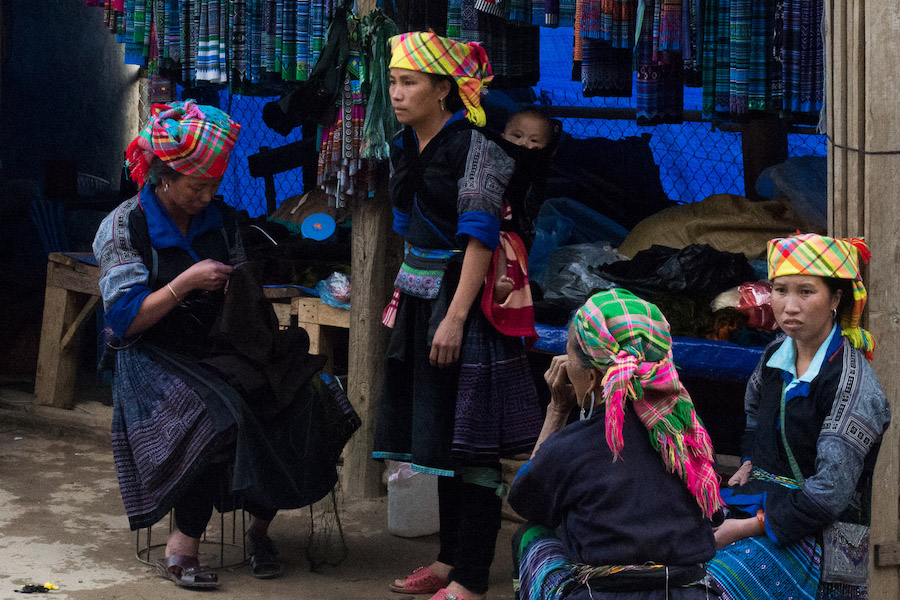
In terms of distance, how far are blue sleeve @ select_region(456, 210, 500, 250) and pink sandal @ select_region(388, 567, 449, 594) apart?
4.41 ft

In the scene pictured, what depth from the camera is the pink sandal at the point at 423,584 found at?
14.4ft

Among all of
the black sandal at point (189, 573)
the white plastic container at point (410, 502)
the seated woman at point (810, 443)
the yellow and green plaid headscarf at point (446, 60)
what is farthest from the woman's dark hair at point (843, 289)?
the black sandal at point (189, 573)

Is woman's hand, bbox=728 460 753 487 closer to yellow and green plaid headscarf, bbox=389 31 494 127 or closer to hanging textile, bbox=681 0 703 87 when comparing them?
yellow and green plaid headscarf, bbox=389 31 494 127

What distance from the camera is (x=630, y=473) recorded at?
8.99 ft

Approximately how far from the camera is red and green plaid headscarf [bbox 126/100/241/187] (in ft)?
13.9

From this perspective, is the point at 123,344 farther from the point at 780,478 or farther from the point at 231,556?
the point at 780,478

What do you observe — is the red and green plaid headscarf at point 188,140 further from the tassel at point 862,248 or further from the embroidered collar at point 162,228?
the tassel at point 862,248

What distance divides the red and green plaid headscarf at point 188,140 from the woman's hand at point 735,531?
2277mm

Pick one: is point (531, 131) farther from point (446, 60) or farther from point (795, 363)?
point (795, 363)

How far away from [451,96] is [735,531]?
6.23 feet

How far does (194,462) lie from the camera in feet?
13.8

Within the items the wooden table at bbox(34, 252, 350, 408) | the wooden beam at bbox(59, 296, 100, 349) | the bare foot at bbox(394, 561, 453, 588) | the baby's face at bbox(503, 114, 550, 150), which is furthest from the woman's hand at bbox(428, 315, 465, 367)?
the wooden beam at bbox(59, 296, 100, 349)

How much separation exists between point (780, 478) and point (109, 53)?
7779 millimetres

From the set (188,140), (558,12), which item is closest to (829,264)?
(188,140)
